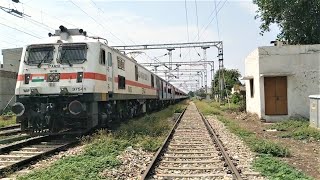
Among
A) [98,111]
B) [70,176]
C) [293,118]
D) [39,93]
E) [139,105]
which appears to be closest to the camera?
[70,176]

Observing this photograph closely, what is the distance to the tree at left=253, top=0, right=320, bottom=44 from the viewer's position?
26484 millimetres

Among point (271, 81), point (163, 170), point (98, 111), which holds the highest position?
point (271, 81)

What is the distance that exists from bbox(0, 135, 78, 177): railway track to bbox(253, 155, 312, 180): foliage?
4965 mm

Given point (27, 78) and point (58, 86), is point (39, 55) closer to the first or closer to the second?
point (27, 78)

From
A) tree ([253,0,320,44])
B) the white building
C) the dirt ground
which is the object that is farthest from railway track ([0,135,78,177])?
tree ([253,0,320,44])

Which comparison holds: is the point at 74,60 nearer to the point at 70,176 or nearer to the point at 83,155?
the point at 83,155

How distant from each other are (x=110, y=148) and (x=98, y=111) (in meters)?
3.88

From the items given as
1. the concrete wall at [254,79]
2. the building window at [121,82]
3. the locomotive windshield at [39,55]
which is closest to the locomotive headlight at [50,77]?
the locomotive windshield at [39,55]

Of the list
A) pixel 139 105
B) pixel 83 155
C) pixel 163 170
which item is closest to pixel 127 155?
pixel 83 155

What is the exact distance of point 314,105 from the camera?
16297 millimetres

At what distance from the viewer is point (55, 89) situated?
13.1m

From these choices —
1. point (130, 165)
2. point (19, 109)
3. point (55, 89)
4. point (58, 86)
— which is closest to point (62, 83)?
point (58, 86)

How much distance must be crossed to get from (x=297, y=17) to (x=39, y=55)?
1951 centimetres

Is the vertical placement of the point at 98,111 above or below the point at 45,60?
below
